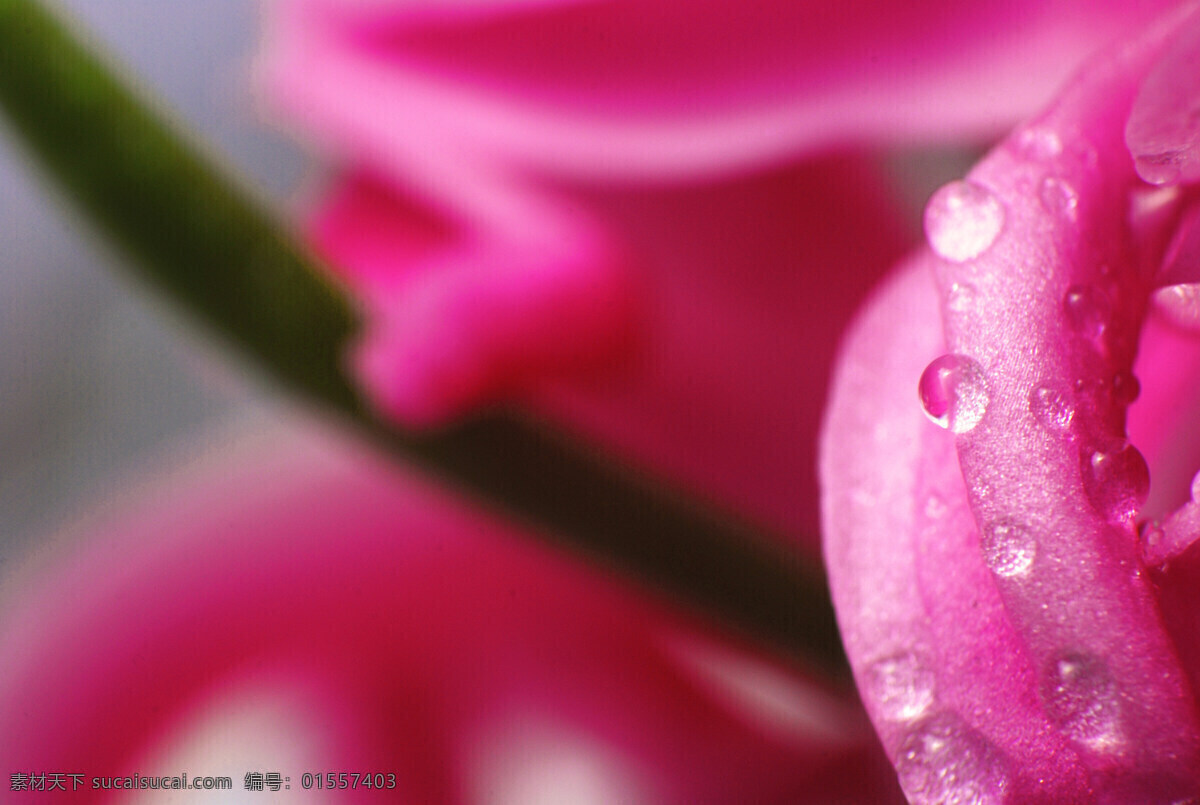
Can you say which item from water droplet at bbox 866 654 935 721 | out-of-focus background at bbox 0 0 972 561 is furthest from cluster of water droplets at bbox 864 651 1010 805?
out-of-focus background at bbox 0 0 972 561

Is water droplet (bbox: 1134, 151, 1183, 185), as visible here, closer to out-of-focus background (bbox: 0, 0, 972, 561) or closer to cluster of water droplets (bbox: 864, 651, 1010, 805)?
cluster of water droplets (bbox: 864, 651, 1010, 805)

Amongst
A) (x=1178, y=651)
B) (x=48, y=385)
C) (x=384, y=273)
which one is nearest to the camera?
(x=1178, y=651)

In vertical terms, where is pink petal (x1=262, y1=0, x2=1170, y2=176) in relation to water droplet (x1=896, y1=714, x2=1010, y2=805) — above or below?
above

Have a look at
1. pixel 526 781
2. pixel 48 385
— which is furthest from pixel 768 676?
pixel 48 385

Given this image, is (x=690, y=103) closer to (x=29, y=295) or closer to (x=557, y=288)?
(x=557, y=288)

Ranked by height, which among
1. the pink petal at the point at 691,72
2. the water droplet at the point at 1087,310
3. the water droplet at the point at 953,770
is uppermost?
the pink petal at the point at 691,72

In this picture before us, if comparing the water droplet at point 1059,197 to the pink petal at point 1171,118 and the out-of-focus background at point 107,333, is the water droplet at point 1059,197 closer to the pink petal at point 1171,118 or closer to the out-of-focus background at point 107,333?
the pink petal at point 1171,118

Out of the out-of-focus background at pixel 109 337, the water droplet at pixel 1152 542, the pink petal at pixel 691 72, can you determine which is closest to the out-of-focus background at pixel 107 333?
the out-of-focus background at pixel 109 337
